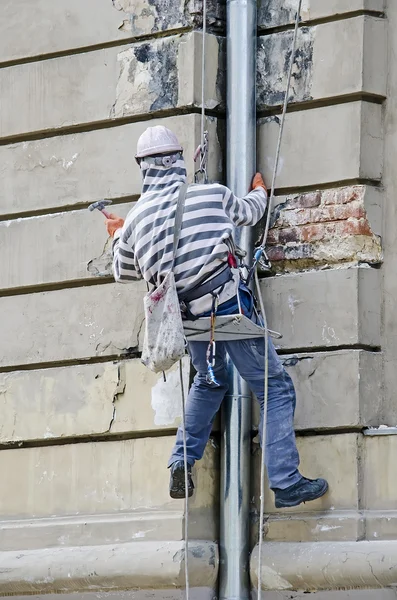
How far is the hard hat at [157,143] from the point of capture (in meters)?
7.64

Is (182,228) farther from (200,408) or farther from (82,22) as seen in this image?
(82,22)

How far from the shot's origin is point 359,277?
8.01 meters

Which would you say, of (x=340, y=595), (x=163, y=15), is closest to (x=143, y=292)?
(x=163, y=15)

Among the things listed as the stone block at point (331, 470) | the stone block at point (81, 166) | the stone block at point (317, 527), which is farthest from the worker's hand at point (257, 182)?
the stone block at point (317, 527)

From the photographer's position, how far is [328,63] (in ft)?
27.1

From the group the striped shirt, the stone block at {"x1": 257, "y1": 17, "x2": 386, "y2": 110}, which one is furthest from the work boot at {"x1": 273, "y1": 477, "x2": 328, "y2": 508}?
the stone block at {"x1": 257, "y1": 17, "x2": 386, "y2": 110}

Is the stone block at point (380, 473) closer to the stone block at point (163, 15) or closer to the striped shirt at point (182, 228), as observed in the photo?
the striped shirt at point (182, 228)

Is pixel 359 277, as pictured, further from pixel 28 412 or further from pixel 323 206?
pixel 28 412

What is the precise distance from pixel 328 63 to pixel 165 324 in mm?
1713

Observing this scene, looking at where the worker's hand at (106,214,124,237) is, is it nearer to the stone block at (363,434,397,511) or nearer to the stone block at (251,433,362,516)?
the stone block at (251,433,362,516)

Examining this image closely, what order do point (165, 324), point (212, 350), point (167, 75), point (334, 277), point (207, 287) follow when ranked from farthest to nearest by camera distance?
point (167, 75)
point (334, 277)
point (212, 350)
point (207, 287)
point (165, 324)

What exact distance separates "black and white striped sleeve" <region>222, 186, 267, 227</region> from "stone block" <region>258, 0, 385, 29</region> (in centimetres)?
97

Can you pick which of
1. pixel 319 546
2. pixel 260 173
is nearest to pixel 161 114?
pixel 260 173

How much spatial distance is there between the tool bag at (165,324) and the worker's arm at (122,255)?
29 cm
